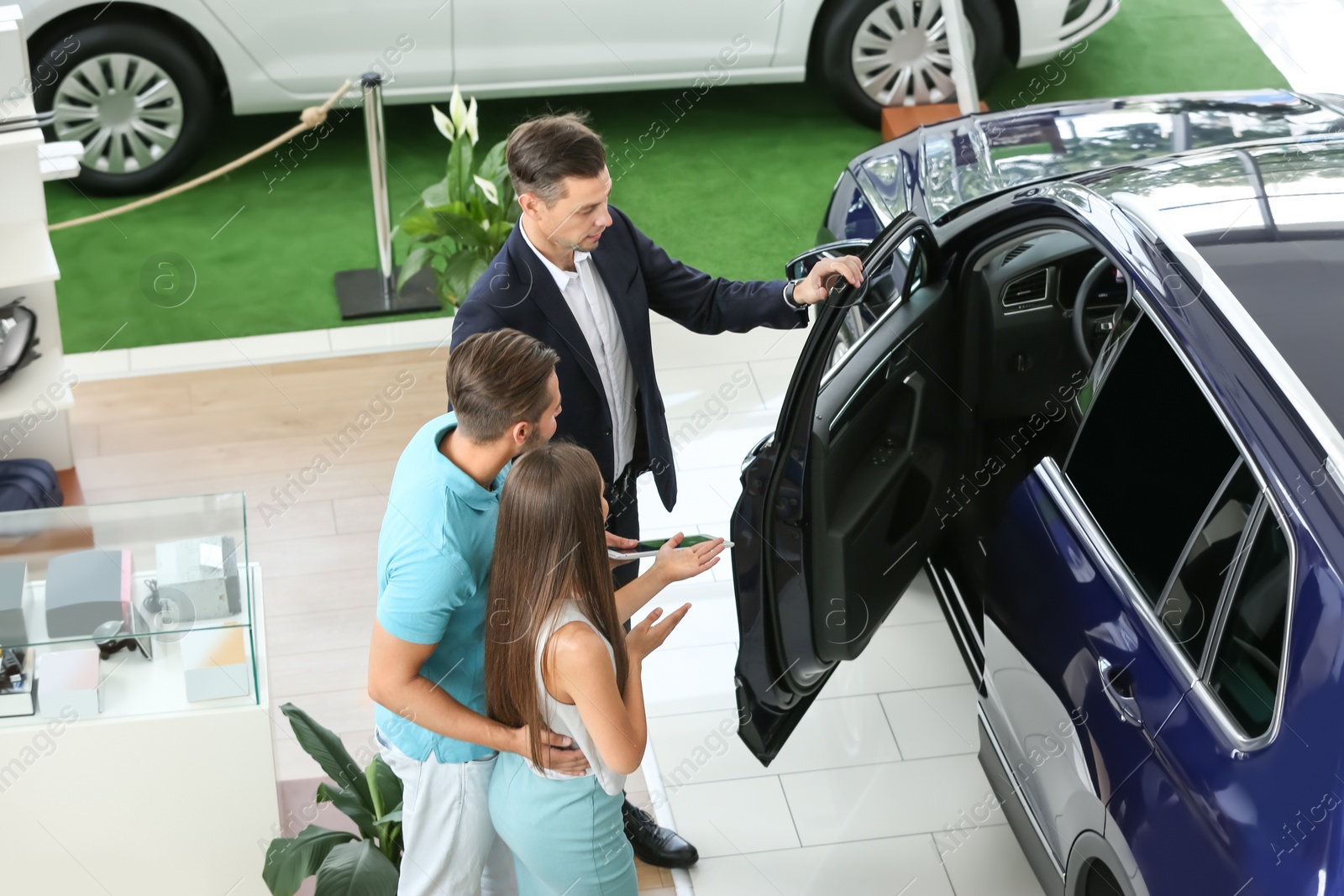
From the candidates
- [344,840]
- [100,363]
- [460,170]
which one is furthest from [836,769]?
[100,363]

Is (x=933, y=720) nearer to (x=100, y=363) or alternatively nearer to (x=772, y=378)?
(x=772, y=378)

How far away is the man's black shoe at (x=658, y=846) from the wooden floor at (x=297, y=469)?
0.21 m

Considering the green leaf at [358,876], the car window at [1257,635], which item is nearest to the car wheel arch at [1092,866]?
the car window at [1257,635]

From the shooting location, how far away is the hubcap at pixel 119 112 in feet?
17.6

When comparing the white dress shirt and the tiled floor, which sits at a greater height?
the white dress shirt

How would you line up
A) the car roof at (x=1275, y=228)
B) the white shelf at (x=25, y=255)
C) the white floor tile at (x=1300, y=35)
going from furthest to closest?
the white floor tile at (x=1300, y=35), the white shelf at (x=25, y=255), the car roof at (x=1275, y=228)

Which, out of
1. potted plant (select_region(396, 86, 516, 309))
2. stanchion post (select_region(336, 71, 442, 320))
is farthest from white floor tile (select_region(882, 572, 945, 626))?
stanchion post (select_region(336, 71, 442, 320))

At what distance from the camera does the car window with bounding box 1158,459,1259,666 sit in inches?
88.0

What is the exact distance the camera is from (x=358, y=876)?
104 inches

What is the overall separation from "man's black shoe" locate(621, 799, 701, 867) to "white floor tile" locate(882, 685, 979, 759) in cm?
66

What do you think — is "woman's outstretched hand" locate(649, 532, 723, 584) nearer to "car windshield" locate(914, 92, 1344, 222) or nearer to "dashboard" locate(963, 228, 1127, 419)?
"dashboard" locate(963, 228, 1127, 419)

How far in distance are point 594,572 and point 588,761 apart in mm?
313

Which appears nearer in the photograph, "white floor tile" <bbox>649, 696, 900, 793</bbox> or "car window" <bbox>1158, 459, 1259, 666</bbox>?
"car window" <bbox>1158, 459, 1259, 666</bbox>

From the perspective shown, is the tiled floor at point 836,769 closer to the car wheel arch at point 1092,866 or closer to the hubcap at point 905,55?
the car wheel arch at point 1092,866
